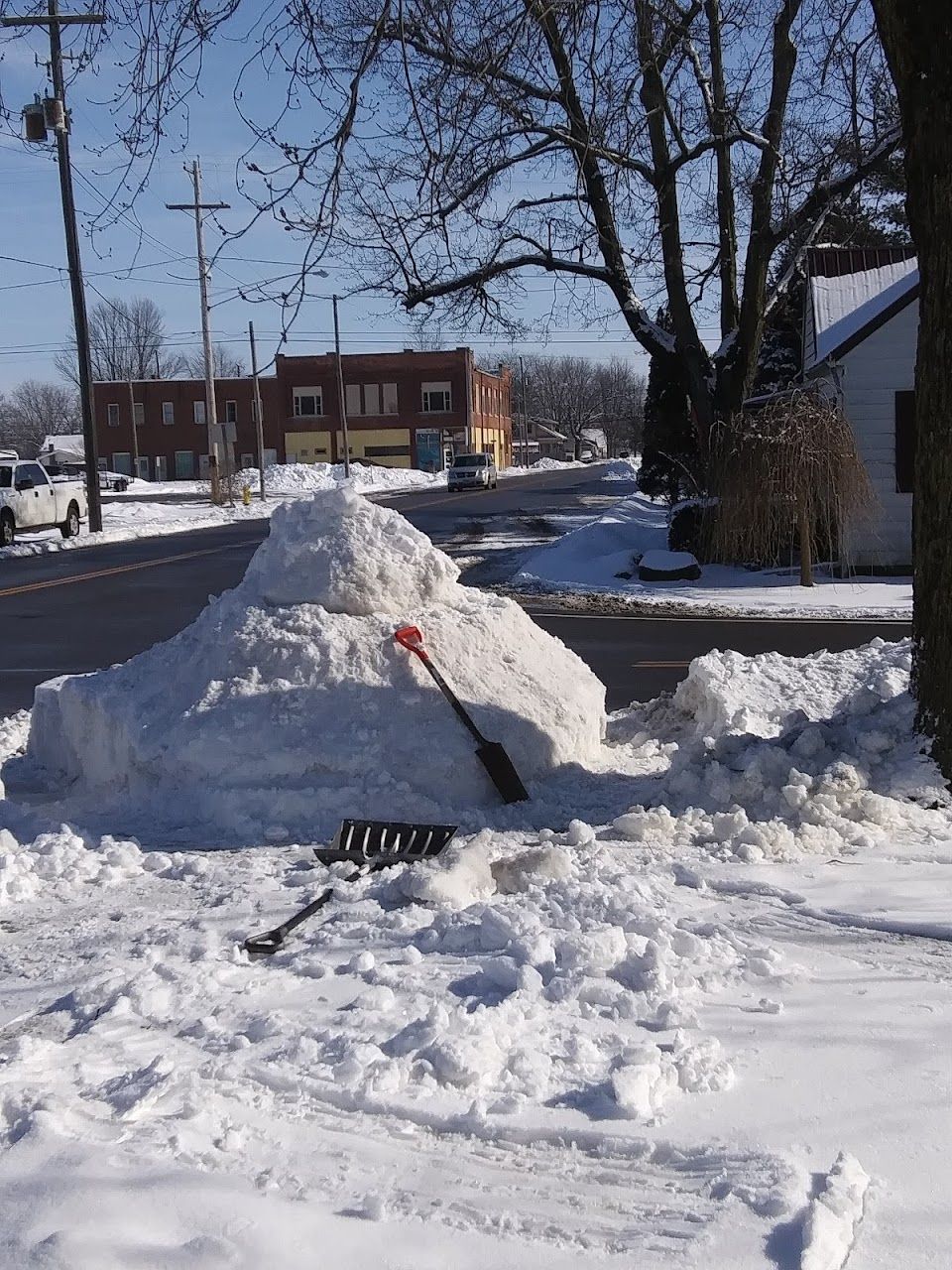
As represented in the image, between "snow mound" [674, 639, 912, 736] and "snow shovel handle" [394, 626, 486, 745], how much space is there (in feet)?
5.09

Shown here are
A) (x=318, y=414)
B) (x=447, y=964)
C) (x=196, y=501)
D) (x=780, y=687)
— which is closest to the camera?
(x=447, y=964)

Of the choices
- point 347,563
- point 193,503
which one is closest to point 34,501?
point 347,563

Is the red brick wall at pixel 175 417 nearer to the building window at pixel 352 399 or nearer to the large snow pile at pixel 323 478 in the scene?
the building window at pixel 352 399

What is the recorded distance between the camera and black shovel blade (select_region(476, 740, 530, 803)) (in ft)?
20.4

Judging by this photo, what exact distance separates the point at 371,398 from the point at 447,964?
83226 millimetres

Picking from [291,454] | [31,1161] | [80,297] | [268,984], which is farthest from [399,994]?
[291,454]

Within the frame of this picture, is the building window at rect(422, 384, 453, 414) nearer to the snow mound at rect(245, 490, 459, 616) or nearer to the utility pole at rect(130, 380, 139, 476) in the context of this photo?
the utility pole at rect(130, 380, 139, 476)

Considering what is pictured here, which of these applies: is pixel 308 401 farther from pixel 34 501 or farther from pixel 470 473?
pixel 34 501

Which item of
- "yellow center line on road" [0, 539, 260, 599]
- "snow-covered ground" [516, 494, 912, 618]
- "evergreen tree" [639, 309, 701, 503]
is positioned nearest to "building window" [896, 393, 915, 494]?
"snow-covered ground" [516, 494, 912, 618]

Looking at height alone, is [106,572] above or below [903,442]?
below

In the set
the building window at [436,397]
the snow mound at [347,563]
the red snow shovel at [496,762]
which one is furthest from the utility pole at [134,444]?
the red snow shovel at [496,762]

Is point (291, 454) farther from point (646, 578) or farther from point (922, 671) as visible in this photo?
point (922, 671)

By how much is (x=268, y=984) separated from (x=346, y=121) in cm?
516

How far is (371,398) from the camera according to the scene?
8506 cm
